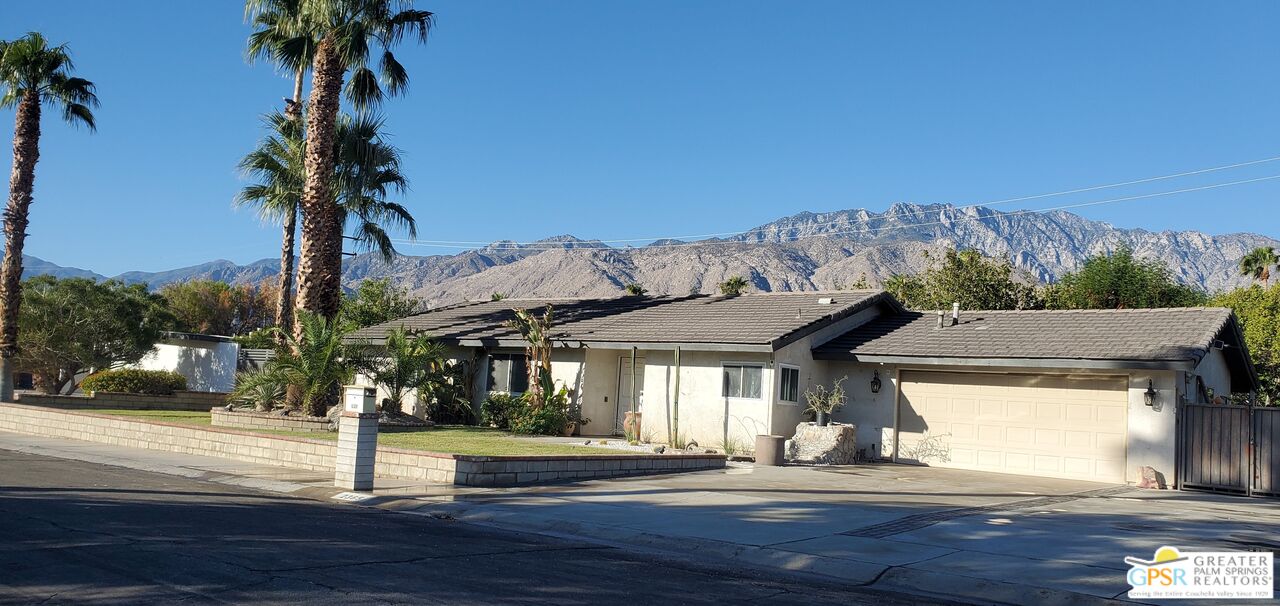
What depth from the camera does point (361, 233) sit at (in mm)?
29953

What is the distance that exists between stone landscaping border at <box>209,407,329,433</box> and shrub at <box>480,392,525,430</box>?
13.9ft

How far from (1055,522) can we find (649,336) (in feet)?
40.3

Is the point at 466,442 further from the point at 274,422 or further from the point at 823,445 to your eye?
the point at 823,445

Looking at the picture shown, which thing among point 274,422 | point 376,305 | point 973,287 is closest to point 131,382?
point 274,422

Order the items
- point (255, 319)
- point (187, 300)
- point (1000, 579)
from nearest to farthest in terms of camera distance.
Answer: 1. point (1000, 579)
2. point (187, 300)
3. point (255, 319)

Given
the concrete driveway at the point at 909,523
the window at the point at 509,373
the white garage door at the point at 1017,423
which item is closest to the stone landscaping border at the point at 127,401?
the window at the point at 509,373

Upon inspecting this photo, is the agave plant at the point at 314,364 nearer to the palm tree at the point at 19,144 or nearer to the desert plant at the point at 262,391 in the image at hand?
the desert plant at the point at 262,391

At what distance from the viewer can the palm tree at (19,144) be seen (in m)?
26.6

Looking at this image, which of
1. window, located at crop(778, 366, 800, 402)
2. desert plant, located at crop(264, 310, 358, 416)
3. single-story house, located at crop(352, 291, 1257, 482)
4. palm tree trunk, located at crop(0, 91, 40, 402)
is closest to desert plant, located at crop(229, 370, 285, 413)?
desert plant, located at crop(264, 310, 358, 416)

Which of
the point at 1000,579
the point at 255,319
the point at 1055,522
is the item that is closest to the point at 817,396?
the point at 1055,522

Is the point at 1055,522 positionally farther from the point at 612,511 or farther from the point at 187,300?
the point at 187,300

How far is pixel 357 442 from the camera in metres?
14.0

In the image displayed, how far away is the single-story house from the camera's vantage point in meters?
19.3

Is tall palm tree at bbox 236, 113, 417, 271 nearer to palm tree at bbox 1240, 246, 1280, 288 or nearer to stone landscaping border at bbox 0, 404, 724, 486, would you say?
stone landscaping border at bbox 0, 404, 724, 486
